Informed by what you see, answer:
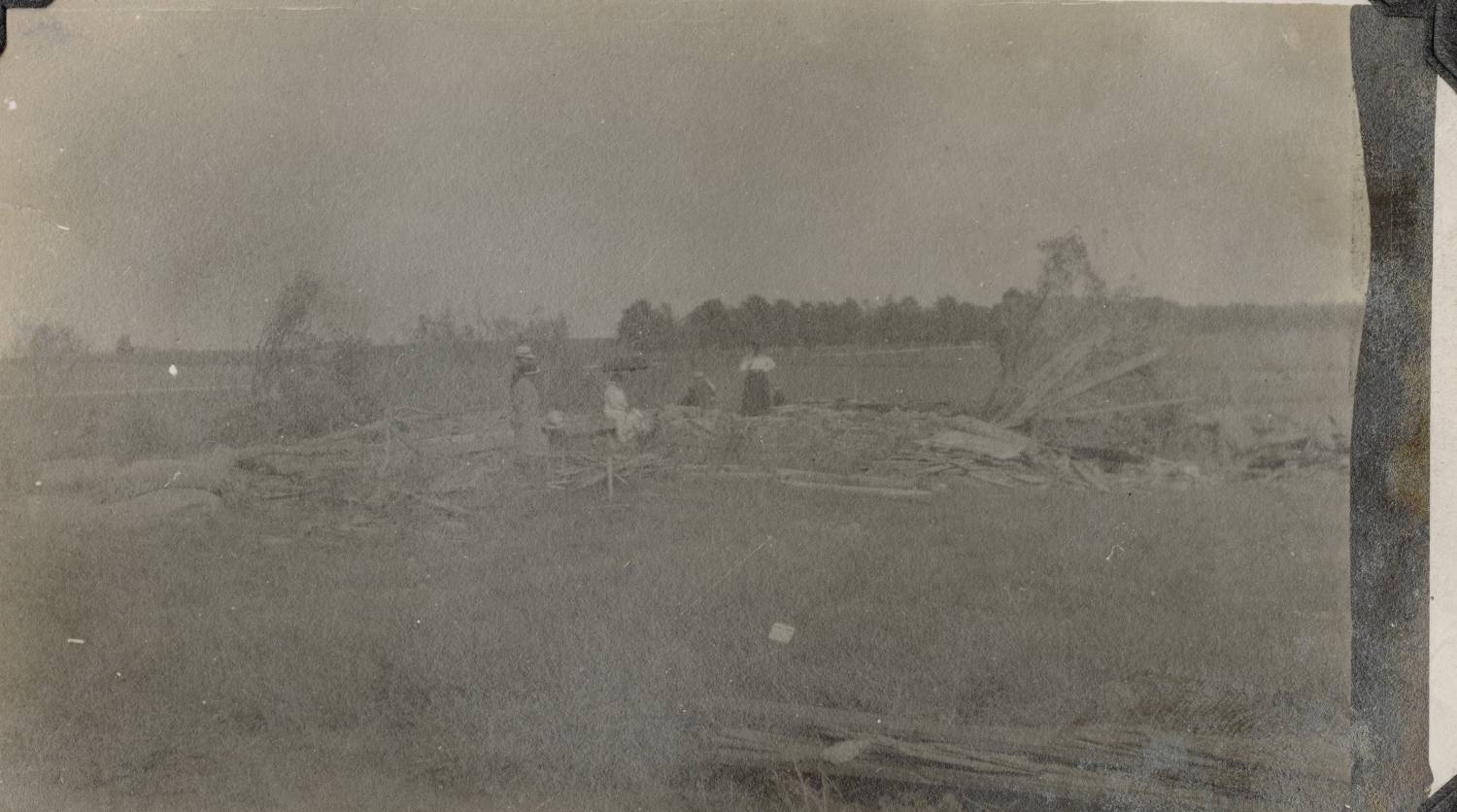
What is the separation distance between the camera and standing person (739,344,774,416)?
11.9 ft

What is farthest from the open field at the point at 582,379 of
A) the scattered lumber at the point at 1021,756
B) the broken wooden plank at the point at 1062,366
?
the scattered lumber at the point at 1021,756

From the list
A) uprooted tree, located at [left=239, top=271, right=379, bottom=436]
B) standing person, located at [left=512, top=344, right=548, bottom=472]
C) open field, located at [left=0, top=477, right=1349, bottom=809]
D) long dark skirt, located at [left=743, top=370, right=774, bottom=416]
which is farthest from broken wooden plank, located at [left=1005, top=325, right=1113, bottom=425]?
uprooted tree, located at [left=239, top=271, right=379, bottom=436]

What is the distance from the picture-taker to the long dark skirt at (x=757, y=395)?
11.9ft

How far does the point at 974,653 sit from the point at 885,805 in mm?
554

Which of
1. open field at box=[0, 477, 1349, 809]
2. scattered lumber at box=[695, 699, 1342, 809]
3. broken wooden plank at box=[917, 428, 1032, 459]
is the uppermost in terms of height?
broken wooden plank at box=[917, 428, 1032, 459]

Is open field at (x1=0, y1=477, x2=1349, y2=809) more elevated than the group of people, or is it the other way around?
the group of people

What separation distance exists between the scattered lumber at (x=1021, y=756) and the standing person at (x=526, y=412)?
3.12ft

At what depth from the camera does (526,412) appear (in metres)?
3.62

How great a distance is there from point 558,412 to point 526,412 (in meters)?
0.10

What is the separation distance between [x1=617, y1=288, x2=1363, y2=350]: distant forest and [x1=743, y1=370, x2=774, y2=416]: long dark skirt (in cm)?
11

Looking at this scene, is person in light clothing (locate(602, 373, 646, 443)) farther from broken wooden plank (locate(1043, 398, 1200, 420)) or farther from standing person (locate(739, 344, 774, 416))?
broken wooden plank (locate(1043, 398, 1200, 420))

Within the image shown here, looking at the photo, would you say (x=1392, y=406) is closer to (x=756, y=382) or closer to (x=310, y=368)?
(x=756, y=382)

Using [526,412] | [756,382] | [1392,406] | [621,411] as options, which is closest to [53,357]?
[526,412]

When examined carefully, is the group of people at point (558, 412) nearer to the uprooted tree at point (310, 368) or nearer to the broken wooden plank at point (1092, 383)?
the uprooted tree at point (310, 368)
